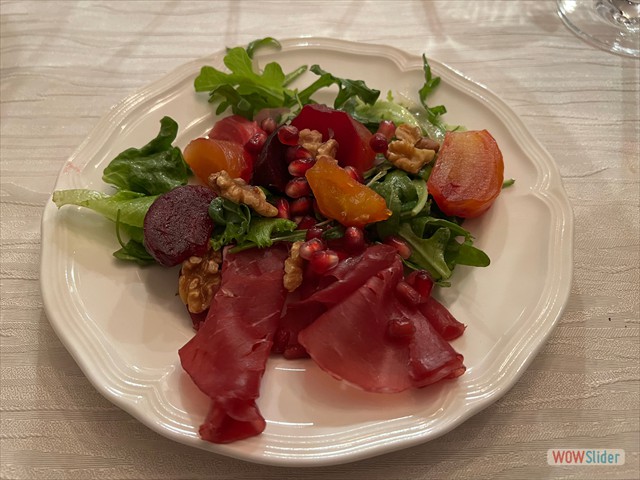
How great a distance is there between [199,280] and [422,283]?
74cm

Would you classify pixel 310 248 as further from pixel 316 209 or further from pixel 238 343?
pixel 238 343

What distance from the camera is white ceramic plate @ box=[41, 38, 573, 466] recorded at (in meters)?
1.49

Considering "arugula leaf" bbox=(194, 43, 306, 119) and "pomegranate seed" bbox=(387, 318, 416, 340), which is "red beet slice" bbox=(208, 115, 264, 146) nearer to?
"arugula leaf" bbox=(194, 43, 306, 119)

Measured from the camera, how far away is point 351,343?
5.18 ft

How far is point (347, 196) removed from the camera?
1.80m

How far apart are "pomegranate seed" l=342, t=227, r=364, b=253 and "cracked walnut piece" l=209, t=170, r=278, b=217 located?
272 mm

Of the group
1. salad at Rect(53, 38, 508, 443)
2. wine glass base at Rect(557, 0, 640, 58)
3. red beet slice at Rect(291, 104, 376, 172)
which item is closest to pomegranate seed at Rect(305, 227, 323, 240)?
salad at Rect(53, 38, 508, 443)

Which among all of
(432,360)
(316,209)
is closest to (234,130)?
(316,209)

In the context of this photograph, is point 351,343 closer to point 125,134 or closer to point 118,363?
point 118,363

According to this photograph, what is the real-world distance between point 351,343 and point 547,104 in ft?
5.75

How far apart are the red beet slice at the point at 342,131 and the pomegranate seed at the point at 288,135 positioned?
0.30 ft

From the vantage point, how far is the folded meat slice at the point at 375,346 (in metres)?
1.54

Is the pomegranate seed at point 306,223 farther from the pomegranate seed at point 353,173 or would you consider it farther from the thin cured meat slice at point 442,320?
the thin cured meat slice at point 442,320

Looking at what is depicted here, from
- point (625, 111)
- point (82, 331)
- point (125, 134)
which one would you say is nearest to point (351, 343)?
point (82, 331)
